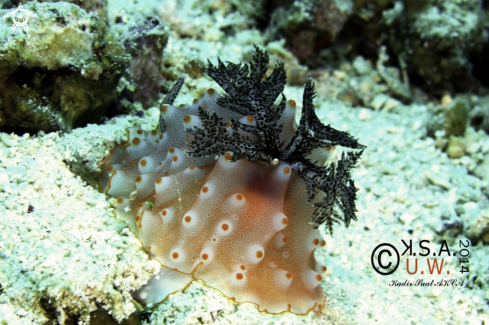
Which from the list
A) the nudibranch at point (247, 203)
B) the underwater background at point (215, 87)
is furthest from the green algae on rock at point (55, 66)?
the nudibranch at point (247, 203)

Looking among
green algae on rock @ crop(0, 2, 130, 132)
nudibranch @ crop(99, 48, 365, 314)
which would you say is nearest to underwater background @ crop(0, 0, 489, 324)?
green algae on rock @ crop(0, 2, 130, 132)

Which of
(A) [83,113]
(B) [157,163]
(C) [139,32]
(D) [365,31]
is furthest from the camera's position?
(D) [365,31]

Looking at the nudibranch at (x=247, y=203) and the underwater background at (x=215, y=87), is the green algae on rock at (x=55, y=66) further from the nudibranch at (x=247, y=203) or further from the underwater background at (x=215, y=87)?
the nudibranch at (x=247, y=203)

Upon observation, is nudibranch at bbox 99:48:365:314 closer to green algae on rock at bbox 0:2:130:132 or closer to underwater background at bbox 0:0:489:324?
underwater background at bbox 0:0:489:324

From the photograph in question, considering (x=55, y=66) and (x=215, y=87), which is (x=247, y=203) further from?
(x=215, y=87)

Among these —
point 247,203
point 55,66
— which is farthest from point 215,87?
point 247,203

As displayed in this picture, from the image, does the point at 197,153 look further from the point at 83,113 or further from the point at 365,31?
the point at 365,31

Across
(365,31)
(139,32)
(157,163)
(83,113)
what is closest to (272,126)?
(157,163)
